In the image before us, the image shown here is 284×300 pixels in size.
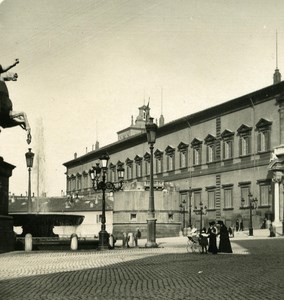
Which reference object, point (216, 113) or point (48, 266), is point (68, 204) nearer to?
point (216, 113)

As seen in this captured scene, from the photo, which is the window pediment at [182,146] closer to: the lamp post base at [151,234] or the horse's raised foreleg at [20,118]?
the lamp post base at [151,234]

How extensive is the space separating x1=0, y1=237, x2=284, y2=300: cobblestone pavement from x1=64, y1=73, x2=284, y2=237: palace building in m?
26.6

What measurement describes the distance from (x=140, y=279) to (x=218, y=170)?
4324 cm

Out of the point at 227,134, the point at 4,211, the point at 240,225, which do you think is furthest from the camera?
the point at 227,134

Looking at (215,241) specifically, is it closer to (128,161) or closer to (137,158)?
(137,158)

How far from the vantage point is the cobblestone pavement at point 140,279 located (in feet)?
32.9

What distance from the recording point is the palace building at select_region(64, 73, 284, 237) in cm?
4694

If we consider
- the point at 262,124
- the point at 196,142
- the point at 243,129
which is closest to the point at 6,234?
the point at 262,124

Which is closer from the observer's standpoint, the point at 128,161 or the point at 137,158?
the point at 137,158

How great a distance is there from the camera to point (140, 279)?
12.4 meters

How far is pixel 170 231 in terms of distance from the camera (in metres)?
52.8

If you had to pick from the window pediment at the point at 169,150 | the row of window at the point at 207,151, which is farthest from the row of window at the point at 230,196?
the window pediment at the point at 169,150

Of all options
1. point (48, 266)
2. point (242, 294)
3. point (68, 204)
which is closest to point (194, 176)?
point (68, 204)

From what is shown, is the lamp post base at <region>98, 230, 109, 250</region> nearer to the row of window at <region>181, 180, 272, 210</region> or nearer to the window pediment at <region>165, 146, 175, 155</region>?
the row of window at <region>181, 180, 272, 210</region>
